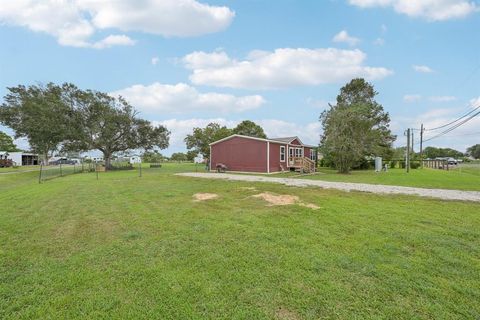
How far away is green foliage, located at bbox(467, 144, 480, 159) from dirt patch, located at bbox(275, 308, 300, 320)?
114336 mm

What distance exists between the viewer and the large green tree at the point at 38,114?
23.5 meters

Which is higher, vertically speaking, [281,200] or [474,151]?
[474,151]

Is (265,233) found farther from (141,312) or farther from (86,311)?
(86,311)

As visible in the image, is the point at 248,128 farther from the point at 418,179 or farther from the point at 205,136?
the point at 418,179

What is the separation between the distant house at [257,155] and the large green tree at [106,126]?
10948 millimetres

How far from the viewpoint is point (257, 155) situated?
68.7 feet

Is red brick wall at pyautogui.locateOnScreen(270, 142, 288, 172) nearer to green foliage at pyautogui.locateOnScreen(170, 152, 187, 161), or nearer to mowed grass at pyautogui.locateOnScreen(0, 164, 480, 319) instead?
mowed grass at pyautogui.locateOnScreen(0, 164, 480, 319)

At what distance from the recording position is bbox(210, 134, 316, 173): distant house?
20672 mm

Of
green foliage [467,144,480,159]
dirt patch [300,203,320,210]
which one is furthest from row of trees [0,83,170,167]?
green foliage [467,144,480,159]

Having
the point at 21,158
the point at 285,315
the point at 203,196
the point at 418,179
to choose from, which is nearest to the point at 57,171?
the point at 203,196

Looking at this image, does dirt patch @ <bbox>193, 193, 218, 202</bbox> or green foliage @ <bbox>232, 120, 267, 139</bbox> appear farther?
green foliage @ <bbox>232, 120, 267, 139</bbox>

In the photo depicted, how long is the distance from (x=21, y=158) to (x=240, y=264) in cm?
5482

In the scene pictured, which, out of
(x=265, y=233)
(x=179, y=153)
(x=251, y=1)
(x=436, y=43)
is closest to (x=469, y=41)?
(x=436, y=43)

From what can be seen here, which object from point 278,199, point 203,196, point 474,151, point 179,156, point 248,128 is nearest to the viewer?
point 278,199
